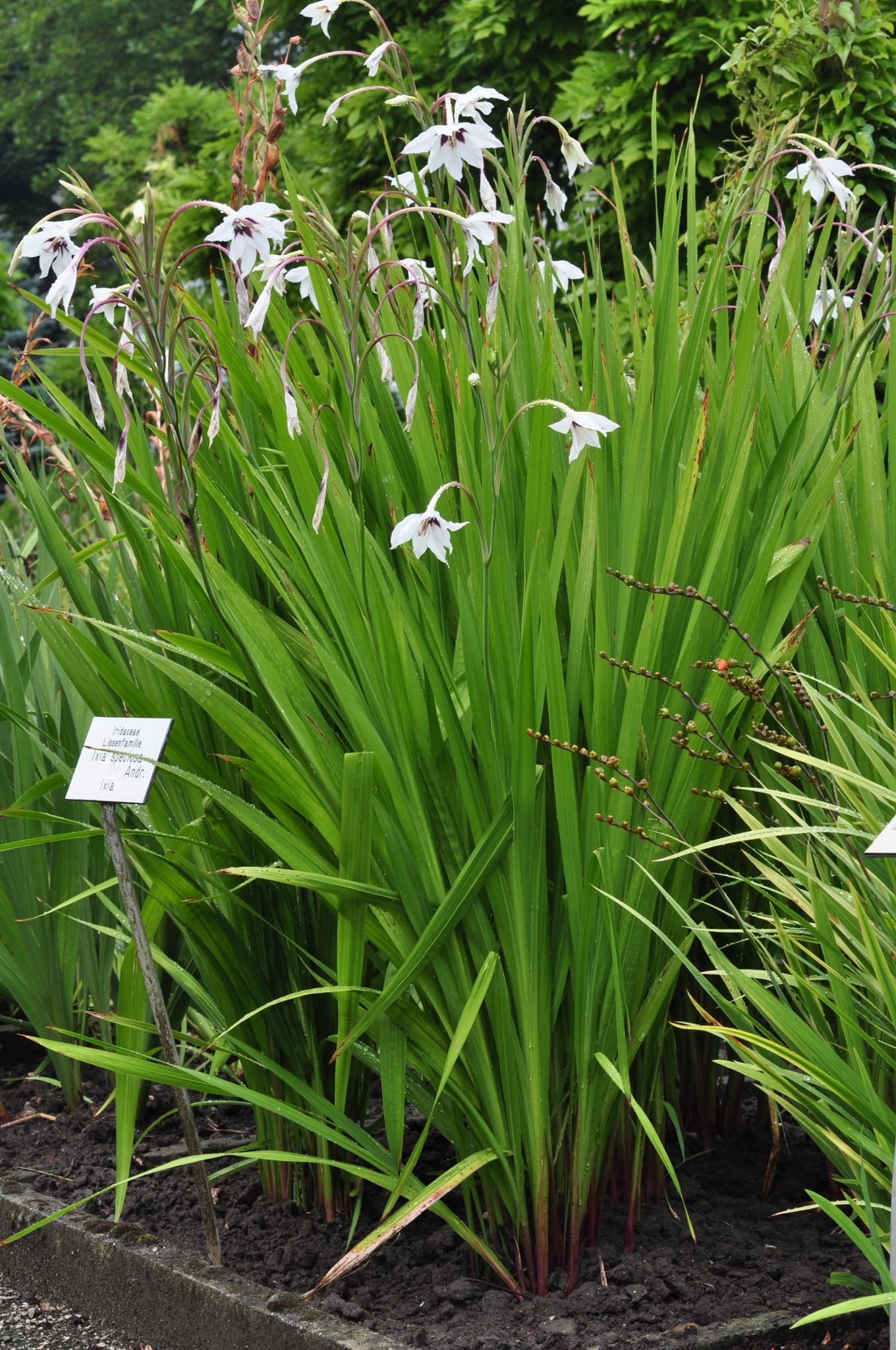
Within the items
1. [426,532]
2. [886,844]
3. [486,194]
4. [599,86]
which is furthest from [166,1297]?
[599,86]

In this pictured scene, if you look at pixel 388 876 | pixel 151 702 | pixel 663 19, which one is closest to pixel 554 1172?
pixel 388 876

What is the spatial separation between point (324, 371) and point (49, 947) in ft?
3.97

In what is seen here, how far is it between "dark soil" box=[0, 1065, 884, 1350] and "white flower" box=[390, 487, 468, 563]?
0.88m

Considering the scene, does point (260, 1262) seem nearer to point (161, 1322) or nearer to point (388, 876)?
point (161, 1322)

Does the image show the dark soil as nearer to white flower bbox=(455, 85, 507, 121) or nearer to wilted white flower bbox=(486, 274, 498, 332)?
wilted white flower bbox=(486, 274, 498, 332)

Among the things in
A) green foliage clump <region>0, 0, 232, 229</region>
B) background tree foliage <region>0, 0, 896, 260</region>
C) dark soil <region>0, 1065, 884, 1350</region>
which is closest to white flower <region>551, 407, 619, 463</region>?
background tree foliage <region>0, 0, 896, 260</region>

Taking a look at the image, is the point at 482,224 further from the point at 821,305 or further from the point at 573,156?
the point at 821,305

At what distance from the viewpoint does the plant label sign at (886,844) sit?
0.96 m

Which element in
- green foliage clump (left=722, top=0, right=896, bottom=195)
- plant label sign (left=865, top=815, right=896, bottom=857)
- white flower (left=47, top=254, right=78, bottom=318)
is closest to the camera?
plant label sign (left=865, top=815, right=896, bottom=857)

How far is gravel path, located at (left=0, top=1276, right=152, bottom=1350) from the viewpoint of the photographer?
1697 millimetres

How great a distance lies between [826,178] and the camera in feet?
5.61

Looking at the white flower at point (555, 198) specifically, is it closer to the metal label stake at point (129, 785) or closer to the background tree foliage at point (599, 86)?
the background tree foliage at point (599, 86)

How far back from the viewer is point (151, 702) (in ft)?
5.50

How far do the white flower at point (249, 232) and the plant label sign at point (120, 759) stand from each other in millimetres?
562
